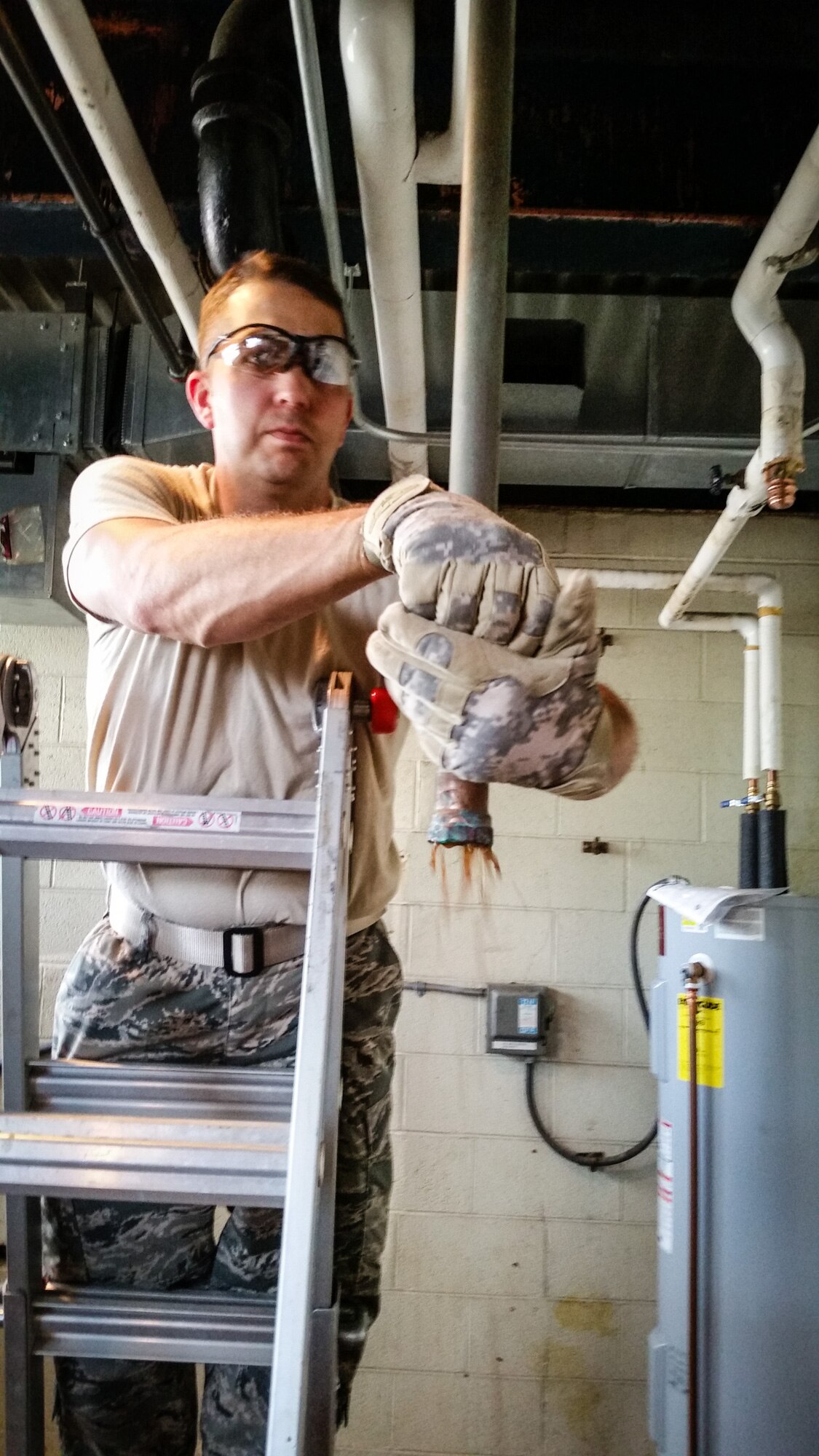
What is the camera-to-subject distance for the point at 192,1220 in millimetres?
1186

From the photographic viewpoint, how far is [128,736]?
46.9 inches

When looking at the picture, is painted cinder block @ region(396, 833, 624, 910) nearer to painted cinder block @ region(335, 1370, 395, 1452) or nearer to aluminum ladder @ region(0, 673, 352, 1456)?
painted cinder block @ region(335, 1370, 395, 1452)

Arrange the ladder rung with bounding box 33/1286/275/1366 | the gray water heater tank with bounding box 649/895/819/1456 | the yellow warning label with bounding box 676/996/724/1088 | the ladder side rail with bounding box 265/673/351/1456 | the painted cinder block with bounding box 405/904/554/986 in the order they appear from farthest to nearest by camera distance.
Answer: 1. the painted cinder block with bounding box 405/904/554/986
2. the yellow warning label with bounding box 676/996/724/1088
3. the gray water heater tank with bounding box 649/895/819/1456
4. the ladder rung with bounding box 33/1286/275/1366
5. the ladder side rail with bounding box 265/673/351/1456

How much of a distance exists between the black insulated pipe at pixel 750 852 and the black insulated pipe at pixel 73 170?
176 centimetres

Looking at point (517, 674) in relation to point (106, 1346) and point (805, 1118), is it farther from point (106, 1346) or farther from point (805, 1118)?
point (805, 1118)

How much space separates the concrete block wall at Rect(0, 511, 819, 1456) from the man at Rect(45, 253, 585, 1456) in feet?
4.25

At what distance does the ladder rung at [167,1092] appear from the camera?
1.05 meters

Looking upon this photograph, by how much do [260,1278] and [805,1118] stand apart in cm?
129

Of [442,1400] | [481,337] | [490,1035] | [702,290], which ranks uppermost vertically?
[702,290]

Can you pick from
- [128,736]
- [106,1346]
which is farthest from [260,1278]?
[128,736]

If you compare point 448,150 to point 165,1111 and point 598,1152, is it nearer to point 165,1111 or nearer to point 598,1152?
point 165,1111

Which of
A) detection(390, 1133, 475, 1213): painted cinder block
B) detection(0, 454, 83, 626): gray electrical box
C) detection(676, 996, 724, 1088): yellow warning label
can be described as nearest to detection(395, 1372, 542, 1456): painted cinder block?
detection(390, 1133, 475, 1213): painted cinder block

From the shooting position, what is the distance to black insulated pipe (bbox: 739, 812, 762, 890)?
91.7 inches

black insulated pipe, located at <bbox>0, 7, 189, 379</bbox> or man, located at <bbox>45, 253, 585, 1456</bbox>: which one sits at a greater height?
black insulated pipe, located at <bbox>0, 7, 189, 379</bbox>
